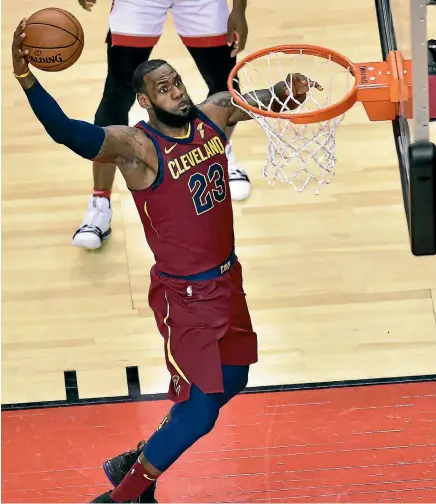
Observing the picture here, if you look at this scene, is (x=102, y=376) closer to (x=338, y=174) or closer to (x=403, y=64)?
(x=338, y=174)

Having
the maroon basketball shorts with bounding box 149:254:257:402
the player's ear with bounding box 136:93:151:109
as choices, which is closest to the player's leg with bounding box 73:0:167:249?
the player's ear with bounding box 136:93:151:109

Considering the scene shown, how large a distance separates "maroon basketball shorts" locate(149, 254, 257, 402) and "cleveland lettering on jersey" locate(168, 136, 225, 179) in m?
0.47

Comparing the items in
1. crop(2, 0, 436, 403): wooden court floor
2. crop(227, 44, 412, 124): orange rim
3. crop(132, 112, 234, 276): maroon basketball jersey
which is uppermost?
crop(227, 44, 412, 124): orange rim

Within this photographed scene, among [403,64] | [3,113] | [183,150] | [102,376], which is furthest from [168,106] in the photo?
[3,113]

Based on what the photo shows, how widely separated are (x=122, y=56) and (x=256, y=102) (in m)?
1.13

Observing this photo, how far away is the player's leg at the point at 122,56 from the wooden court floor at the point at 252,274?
28 centimetres

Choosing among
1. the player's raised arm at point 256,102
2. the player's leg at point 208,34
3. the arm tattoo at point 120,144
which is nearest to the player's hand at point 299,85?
the player's raised arm at point 256,102

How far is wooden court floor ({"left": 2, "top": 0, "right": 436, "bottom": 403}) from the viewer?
18.0ft

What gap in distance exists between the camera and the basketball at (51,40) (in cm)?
471

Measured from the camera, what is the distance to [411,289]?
573 centimetres

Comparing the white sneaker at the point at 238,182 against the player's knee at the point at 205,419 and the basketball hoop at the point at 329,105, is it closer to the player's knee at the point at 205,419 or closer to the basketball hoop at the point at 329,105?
the basketball hoop at the point at 329,105

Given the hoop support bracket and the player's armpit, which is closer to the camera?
the hoop support bracket

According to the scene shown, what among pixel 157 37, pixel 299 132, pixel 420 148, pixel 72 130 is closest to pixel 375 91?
pixel 420 148

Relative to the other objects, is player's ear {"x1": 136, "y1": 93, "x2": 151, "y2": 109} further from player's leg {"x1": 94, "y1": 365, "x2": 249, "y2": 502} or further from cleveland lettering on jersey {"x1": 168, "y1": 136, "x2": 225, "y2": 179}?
player's leg {"x1": 94, "y1": 365, "x2": 249, "y2": 502}
